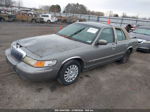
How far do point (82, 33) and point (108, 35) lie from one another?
878 millimetres

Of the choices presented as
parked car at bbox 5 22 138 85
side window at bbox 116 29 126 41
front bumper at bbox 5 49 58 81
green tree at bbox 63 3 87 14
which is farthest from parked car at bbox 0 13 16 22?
green tree at bbox 63 3 87 14

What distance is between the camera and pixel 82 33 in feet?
12.0

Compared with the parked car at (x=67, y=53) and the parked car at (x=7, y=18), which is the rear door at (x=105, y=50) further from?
the parked car at (x=7, y=18)

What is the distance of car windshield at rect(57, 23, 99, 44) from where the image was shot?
137 inches

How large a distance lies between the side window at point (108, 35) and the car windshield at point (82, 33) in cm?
24

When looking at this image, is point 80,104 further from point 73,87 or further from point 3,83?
point 3,83

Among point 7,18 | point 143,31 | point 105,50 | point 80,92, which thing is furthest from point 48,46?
point 7,18

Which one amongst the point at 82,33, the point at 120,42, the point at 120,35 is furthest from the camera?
the point at 120,35

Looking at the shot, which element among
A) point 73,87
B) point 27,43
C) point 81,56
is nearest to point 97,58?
point 81,56

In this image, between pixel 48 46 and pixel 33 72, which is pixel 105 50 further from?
pixel 33 72

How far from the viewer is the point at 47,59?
256 centimetres

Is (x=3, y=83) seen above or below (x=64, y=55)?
below

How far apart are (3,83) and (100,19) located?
2700cm

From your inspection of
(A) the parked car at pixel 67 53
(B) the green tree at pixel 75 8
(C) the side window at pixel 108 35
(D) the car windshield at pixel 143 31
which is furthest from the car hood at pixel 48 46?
(B) the green tree at pixel 75 8
